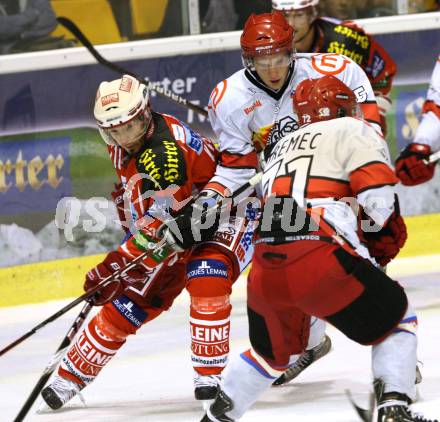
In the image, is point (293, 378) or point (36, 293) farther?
point (36, 293)

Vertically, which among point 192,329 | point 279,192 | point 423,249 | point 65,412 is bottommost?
point 423,249

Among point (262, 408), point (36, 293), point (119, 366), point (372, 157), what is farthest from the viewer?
point (36, 293)

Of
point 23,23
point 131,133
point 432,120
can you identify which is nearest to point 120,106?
point 131,133

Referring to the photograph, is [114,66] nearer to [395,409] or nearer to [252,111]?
[252,111]

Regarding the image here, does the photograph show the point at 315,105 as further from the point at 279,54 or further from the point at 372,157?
the point at 279,54

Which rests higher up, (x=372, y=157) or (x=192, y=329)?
(x=372, y=157)

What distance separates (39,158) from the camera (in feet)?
20.4

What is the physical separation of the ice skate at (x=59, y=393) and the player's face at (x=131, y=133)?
0.83m

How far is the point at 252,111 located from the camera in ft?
14.9

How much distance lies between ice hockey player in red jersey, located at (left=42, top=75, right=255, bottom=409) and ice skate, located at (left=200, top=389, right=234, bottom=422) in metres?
0.57

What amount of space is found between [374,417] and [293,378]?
650 millimetres

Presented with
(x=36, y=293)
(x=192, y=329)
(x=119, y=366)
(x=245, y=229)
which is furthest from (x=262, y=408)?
(x=36, y=293)

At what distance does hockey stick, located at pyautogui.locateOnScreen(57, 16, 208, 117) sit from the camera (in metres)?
6.02

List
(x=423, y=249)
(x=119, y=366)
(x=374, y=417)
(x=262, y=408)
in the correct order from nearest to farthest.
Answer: (x=374, y=417)
(x=262, y=408)
(x=119, y=366)
(x=423, y=249)
